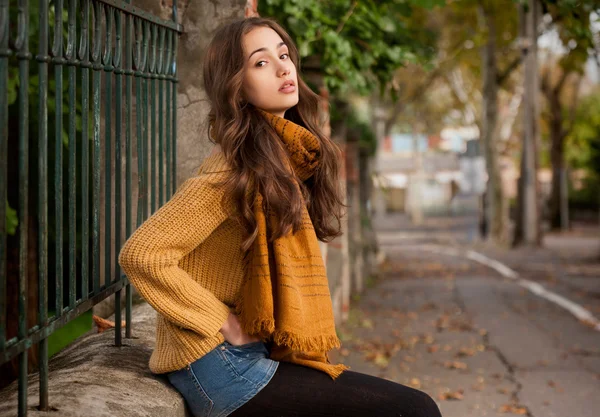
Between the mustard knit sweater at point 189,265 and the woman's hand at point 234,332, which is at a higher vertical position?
the mustard knit sweater at point 189,265

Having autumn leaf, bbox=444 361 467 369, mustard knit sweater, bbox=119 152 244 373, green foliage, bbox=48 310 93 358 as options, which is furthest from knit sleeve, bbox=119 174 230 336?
autumn leaf, bbox=444 361 467 369

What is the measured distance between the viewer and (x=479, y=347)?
834 cm

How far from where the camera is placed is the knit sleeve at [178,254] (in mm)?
2486

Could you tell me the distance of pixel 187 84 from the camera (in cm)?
425

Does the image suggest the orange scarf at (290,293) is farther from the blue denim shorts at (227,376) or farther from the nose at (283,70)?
the nose at (283,70)

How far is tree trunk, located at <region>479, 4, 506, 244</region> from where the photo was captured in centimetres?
2555

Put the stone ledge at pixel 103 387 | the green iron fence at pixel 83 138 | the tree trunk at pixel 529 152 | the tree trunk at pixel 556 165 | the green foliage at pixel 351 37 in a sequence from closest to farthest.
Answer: the green iron fence at pixel 83 138 < the stone ledge at pixel 103 387 < the green foliage at pixel 351 37 < the tree trunk at pixel 529 152 < the tree trunk at pixel 556 165

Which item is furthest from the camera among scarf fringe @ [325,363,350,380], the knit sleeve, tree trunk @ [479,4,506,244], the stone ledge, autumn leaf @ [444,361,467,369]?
tree trunk @ [479,4,506,244]

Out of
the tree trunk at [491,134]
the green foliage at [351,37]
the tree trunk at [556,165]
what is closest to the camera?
the green foliage at [351,37]

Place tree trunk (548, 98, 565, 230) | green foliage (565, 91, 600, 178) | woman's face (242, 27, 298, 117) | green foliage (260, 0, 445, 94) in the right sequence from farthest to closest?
tree trunk (548, 98, 565, 230) → green foliage (565, 91, 600, 178) → green foliage (260, 0, 445, 94) → woman's face (242, 27, 298, 117)

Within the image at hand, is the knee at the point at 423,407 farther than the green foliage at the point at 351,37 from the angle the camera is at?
No

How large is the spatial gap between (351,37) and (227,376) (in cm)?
435

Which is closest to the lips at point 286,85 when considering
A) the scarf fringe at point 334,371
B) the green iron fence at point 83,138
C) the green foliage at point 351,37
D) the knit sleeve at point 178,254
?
the knit sleeve at point 178,254

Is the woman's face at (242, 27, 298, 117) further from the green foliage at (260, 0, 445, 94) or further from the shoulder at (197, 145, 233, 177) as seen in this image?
the green foliage at (260, 0, 445, 94)
